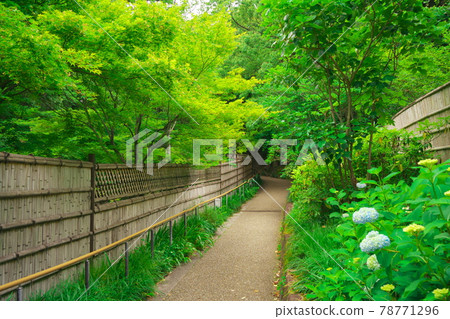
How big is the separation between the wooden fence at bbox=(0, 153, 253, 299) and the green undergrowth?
0.23 m

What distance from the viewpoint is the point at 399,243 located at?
170 cm

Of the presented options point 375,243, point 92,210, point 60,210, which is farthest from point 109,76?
point 375,243

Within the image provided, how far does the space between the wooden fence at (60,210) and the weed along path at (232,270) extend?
1320 mm

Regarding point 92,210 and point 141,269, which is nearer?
point 92,210

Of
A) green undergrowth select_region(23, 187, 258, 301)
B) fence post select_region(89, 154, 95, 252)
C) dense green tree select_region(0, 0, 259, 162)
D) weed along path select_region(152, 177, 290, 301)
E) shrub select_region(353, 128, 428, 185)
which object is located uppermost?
dense green tree select_region(0, 0, 259, 162)

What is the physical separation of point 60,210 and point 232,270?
3234 mm

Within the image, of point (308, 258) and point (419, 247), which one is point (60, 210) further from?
point (419, 247)

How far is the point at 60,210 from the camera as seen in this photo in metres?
4.11

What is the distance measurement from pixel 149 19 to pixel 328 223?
190 inches

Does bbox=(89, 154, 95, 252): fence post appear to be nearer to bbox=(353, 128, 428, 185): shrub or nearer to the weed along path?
the weed along path

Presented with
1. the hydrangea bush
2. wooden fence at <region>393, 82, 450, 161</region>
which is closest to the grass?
the hydrangea bush

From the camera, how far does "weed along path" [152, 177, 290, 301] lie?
15.5 ft

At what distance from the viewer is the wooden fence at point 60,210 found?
131 inches

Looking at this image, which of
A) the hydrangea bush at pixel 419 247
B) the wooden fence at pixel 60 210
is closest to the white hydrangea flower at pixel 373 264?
the hydrangea bush at pixel 419 247
